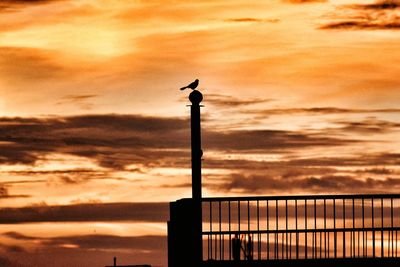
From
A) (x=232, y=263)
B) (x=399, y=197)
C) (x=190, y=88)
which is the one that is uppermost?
(x=190, y=88)

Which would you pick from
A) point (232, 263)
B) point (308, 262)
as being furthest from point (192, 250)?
point (308, 262)

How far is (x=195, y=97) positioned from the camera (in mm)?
29750

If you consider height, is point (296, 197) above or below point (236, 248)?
above

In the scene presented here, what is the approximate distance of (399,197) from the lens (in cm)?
3045

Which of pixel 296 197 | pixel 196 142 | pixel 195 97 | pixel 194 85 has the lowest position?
pixel 296 197

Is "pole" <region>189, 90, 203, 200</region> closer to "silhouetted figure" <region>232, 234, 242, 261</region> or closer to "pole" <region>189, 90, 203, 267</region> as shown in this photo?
"pole" <region>189, 90, 203, 267</region>

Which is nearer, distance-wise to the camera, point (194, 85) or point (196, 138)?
point (196, 138)

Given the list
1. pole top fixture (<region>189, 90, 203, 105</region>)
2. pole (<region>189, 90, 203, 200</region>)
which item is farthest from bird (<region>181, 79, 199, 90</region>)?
pole (<region>189, 90, 203, 200</region>)

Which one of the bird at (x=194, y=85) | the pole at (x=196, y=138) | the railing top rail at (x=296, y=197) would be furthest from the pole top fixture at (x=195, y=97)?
the railing top rail at (x=296, y=197)

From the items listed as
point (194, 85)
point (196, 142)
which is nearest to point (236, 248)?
point (196, 142)

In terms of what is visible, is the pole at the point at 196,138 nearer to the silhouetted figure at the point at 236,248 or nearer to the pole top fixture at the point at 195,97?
the pole top fixture at the point at 195,97

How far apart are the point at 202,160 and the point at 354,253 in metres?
4.70

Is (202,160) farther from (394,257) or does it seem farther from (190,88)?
(394,257)

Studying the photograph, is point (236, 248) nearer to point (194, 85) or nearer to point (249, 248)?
point (249, 248)
